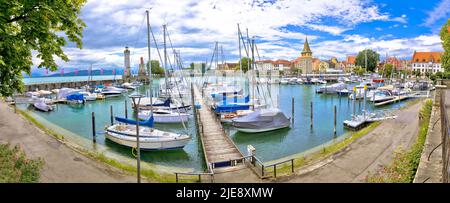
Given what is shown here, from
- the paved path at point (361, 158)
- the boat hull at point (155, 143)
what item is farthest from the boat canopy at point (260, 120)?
the paved path at point (361, 158)

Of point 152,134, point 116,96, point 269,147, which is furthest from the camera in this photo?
point 116,96

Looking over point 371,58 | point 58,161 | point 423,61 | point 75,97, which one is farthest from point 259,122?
point 371,58

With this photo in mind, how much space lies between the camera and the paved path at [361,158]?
31.3 feet

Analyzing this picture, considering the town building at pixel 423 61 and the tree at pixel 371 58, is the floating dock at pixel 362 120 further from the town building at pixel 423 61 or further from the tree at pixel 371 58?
the tree at pixel 371 58

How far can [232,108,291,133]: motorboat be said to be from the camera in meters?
20.9

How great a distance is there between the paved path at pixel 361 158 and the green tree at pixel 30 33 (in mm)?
7389

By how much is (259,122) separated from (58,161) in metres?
13.5

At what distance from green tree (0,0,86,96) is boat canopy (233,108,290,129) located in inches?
648

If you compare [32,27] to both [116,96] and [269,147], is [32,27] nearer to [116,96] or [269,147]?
[269,147]

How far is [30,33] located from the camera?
4609 mm
